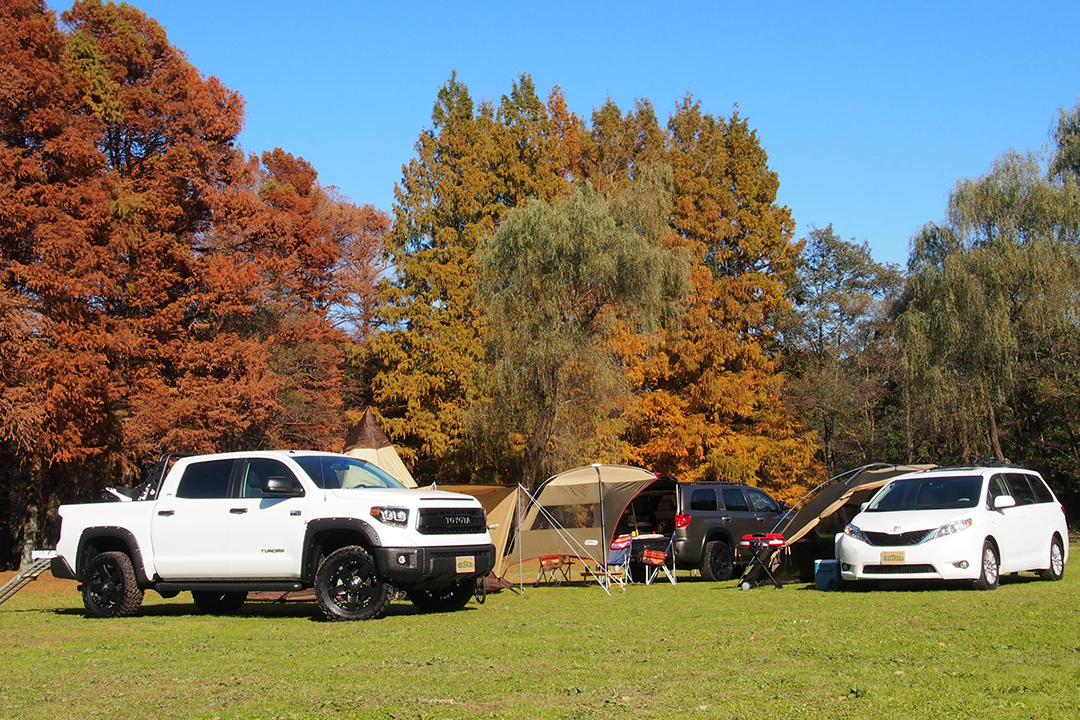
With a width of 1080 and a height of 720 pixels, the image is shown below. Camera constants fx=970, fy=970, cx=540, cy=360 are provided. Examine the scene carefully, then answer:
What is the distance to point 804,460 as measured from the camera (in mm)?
33469

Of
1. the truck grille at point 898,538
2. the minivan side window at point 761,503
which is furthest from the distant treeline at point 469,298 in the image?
the truck grille at point 898,538

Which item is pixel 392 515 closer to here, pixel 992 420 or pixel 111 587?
pixel 111 587

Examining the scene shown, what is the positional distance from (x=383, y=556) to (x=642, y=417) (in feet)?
73.3

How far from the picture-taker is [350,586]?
10477 millimetres

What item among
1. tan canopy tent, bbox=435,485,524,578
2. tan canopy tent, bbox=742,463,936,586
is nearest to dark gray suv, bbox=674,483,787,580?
tan canopy tent, bbox=742,463,936,586

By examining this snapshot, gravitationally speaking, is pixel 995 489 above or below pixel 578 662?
above

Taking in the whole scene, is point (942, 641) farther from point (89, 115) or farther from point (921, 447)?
point (921, 447)

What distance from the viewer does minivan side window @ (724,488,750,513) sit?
1824 centimetres

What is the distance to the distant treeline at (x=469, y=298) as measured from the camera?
24531 mm

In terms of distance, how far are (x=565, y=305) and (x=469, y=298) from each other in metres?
8.36

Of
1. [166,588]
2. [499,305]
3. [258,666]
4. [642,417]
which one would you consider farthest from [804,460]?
[258,666]

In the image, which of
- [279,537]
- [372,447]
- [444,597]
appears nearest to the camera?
[279,537]

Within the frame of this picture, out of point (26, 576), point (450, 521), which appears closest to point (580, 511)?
point (450, 521)

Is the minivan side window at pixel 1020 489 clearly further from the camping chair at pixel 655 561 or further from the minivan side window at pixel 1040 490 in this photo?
the camping chair at pixel 655 561
